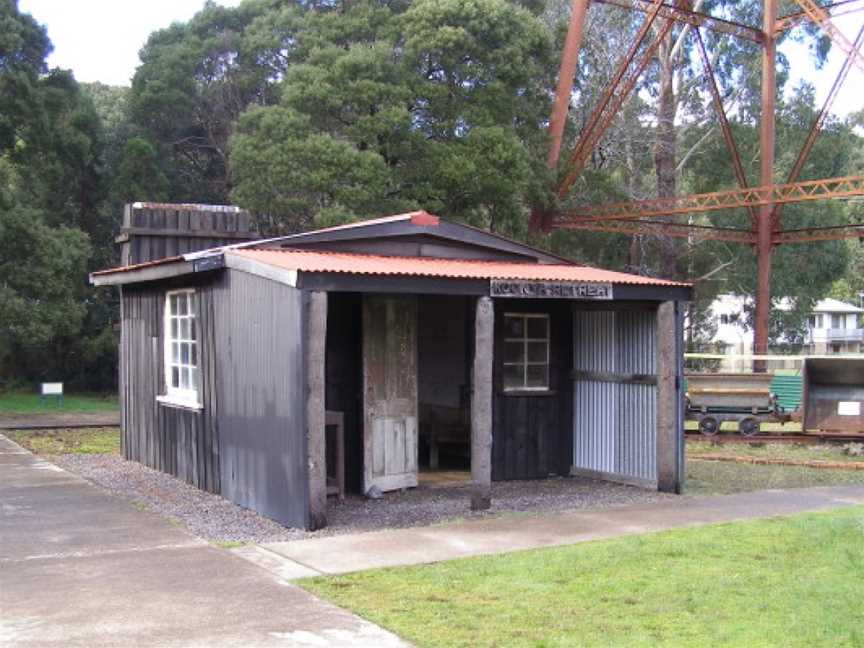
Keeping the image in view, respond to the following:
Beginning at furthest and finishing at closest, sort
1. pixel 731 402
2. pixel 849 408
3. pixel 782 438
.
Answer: pixel 731 402
pixel 782 438
pixel 849 408

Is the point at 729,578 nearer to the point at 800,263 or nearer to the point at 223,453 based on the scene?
the point at 223,453

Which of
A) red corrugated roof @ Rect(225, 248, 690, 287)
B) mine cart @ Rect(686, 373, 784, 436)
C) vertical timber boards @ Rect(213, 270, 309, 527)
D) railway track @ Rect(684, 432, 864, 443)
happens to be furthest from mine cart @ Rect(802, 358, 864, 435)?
vertical timber boards @ Rect(213, 270, 309, 527)

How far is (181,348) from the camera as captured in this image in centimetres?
1273

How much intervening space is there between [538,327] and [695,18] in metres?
15.3

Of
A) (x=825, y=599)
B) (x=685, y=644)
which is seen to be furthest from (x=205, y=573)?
(x=825, y=599)

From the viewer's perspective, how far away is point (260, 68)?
2827 cm

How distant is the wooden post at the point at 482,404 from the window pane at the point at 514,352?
242cm

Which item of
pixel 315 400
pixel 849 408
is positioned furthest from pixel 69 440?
pixel 849 408

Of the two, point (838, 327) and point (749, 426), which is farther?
point (838, 327)

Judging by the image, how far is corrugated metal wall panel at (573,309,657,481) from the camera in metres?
12.2

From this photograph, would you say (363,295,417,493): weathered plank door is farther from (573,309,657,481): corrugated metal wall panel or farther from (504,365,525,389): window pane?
(573,309,657,481): corrugated metal wall panel

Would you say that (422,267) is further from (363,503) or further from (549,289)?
(363,503)

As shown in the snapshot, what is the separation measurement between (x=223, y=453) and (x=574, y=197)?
18.3 m

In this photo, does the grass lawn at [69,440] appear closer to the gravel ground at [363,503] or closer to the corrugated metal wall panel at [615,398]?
the gravel ground at [363,503]
